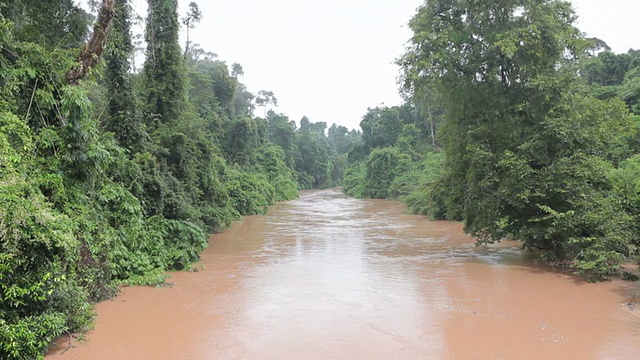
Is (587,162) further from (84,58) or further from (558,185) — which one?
(84,58)

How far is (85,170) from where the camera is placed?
22.2 feet

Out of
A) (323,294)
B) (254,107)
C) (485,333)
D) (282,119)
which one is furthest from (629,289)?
(254,107)

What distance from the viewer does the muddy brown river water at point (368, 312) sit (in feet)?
18.7

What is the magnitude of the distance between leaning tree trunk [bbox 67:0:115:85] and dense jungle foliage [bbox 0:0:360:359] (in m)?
0.03

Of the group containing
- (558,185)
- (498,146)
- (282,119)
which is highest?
(282,119)

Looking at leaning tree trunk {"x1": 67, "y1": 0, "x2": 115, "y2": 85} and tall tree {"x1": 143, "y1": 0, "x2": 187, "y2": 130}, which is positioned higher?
tall tree {"x1": 143, "y1": 0, "x2": 187, "y2": 130}

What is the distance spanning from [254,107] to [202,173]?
55.0m

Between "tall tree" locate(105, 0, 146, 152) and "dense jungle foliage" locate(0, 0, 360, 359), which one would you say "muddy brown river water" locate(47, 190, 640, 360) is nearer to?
"dense jungle foliage" locate(0, 0, 360, 359)

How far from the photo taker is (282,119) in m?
65.2

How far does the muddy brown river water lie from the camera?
5.71 m

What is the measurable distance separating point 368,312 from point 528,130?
6696mm

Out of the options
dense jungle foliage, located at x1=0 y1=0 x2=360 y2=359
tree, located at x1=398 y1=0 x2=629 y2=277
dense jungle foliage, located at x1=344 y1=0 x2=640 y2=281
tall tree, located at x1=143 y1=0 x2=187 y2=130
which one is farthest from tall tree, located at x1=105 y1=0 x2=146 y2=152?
dense jungle foliage, located at x1=344 y1=0 x2=640 y2=281

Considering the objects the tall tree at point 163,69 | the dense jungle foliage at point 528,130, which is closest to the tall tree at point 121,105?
the tall tree at point 163,69

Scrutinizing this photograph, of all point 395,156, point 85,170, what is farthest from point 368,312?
point 395,156
